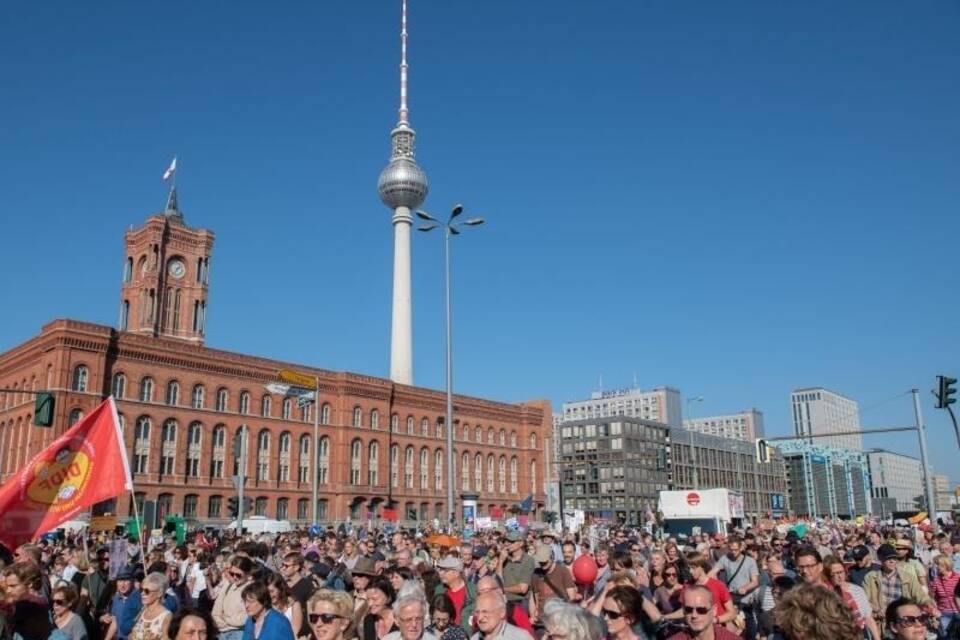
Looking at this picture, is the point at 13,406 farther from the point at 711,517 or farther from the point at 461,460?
the point at 711,517

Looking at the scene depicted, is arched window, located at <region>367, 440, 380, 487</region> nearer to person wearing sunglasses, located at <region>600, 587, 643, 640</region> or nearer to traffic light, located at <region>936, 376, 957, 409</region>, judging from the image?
traffic light, located at <region>936, 376, 957, 409</region>

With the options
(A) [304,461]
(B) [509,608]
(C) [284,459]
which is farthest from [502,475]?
(B) [509,608]

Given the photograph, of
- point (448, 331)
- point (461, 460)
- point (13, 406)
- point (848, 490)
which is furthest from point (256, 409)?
point (848, 490)

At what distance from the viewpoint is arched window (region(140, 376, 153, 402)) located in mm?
56125

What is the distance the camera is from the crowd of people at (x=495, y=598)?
5129 millimetres

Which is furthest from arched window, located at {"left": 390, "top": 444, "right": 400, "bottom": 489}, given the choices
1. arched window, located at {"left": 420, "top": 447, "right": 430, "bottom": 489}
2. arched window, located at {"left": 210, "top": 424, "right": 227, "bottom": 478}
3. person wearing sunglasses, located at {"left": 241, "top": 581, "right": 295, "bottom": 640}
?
person wearing sunglasses, located at {"left": 241, "top": 581, "right": 295, "bottom": 640}

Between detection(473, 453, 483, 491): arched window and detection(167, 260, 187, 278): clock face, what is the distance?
115ft

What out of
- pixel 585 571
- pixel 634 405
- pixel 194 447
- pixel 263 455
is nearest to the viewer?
pixel 585 571

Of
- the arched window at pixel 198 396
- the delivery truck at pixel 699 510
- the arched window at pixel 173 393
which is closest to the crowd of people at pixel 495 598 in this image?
the delivery truck at pixel 699 510

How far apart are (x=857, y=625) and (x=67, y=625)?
20.9 ft

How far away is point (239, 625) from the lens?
7.87 meters

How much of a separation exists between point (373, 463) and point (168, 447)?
63.5 ft

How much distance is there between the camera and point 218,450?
60.4m

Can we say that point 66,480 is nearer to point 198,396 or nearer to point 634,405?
point 198,396
